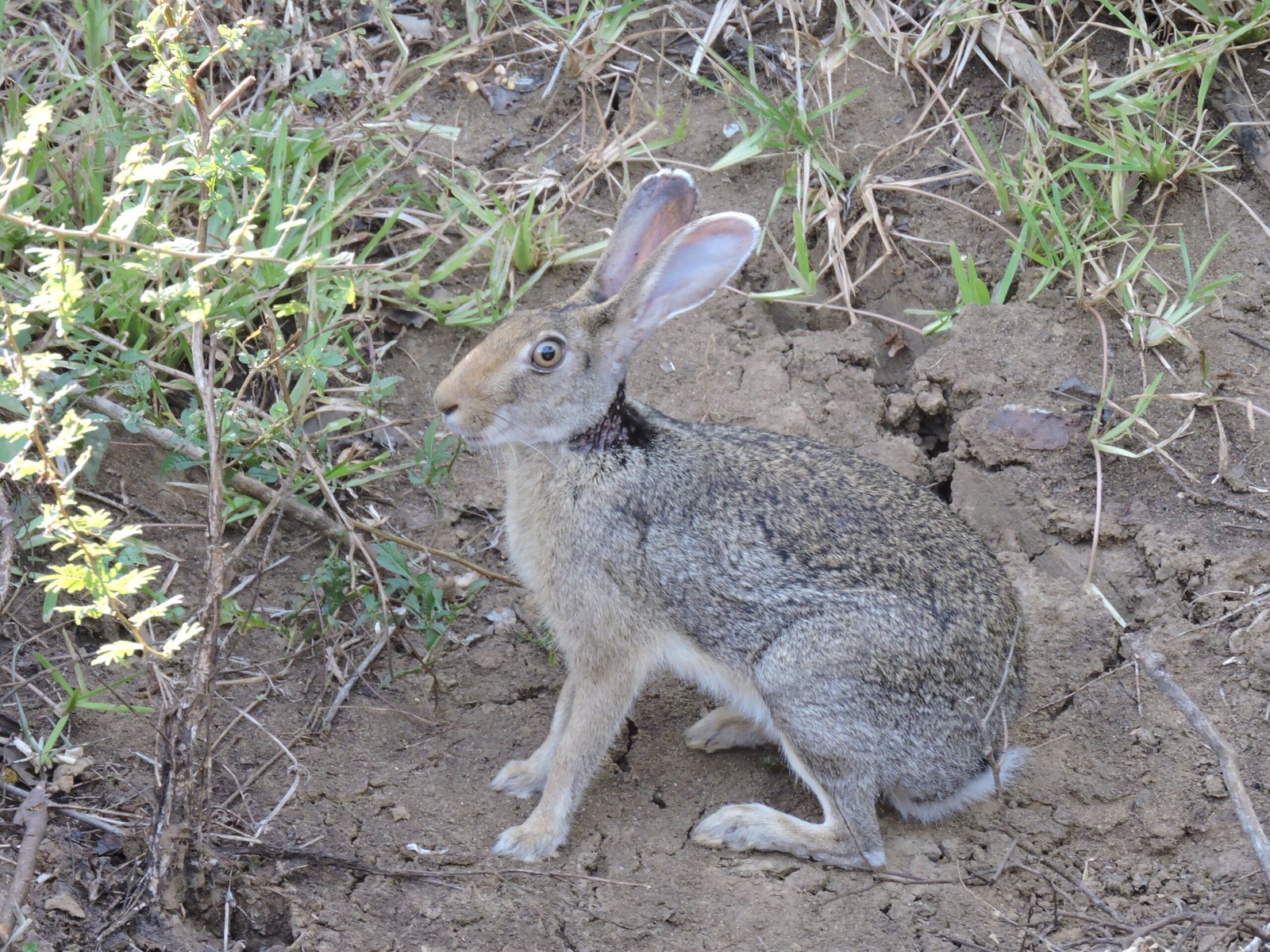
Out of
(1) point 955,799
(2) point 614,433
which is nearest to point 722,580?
(2) point 614,433

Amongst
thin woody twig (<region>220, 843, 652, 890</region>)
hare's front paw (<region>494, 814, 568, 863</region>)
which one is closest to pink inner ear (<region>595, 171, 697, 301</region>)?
hare's front paw (<region>494, 814, 568, 863</region>)

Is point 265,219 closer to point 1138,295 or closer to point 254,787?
point 254,787

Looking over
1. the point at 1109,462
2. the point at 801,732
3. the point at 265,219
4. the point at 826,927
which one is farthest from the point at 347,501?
the point at 1109,462

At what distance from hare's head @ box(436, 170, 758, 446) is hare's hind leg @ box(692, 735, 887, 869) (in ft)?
4.40

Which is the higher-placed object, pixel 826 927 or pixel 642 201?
pixel 642 201

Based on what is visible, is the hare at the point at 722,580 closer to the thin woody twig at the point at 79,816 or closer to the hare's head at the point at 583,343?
the hare's head at the point at 583,343

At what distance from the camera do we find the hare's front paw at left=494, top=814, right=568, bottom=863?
4.53 meters

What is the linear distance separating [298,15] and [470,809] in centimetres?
384

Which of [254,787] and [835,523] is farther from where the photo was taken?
[835,523]

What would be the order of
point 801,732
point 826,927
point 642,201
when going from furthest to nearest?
point 642,201
point 801,732
point 826,927

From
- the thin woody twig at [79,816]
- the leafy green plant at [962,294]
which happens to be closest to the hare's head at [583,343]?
the thin woody twig at [79,816]

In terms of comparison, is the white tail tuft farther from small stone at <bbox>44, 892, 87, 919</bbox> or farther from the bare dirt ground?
small stone at <bbox>44, 892, 87, 919</bbox>

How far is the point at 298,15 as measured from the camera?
650 centimetres

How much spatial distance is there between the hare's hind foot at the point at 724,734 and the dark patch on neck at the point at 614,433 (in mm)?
1077
